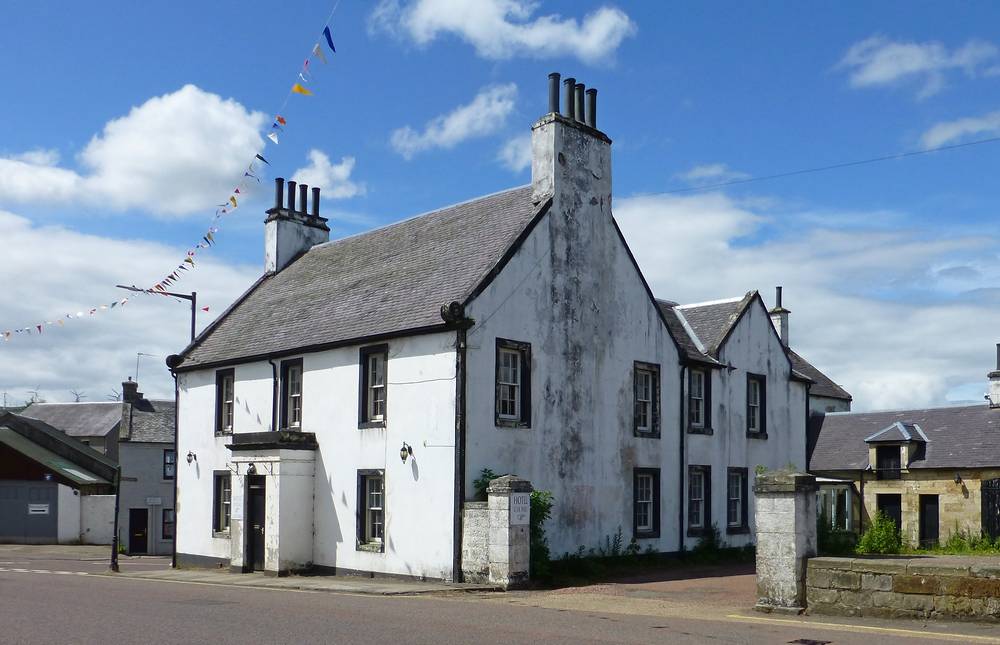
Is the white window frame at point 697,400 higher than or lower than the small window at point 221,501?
higher

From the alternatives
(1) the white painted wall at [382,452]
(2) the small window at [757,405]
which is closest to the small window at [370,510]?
(1) the white painted wall at [382,452]

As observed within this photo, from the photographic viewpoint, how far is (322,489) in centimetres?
2345

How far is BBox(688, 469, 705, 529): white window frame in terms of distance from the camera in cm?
2628

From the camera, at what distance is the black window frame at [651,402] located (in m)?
24.5

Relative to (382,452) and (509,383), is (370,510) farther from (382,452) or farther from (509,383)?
(509,383)

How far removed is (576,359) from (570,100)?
20.2ft

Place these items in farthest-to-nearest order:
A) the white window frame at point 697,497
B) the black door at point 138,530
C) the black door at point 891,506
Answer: the black door at point 138,530, the black door at point 891,506, the white window frame at point 697,497

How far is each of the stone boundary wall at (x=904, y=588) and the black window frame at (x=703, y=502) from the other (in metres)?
12.1

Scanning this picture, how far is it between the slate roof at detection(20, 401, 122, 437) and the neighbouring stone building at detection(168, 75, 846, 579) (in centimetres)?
3203

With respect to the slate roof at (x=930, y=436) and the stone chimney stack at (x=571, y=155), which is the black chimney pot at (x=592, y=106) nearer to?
the stone chimney stack at (x=571, y=155)

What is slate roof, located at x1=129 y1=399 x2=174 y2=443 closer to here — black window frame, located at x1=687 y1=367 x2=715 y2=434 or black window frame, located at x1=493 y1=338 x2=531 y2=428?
black window frame, located at x1=687 y1=367 x2=715 y2=434

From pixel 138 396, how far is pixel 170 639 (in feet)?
155

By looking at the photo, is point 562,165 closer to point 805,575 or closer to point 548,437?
point 548,437

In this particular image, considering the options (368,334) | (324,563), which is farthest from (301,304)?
(324,563)
